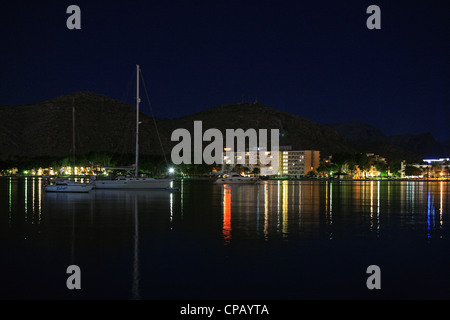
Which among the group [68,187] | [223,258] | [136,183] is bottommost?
[223,258]

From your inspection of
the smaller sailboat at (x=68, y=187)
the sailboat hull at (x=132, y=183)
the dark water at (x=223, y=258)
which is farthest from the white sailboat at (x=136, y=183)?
the dark water at (x=223, y=258)

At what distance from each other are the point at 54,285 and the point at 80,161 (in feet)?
639

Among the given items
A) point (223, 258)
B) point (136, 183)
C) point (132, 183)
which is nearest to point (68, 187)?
point (132, 183)

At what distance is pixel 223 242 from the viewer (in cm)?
2014

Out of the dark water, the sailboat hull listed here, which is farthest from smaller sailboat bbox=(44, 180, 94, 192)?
the dark water

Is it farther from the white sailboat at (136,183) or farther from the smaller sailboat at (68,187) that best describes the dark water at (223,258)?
the white sailboat at (136,183)

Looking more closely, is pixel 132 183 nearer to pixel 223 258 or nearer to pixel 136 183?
pixel 136 183

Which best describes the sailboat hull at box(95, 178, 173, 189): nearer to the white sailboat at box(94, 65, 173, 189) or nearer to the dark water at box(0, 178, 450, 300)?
the white sailboat at box(94, 65, 173, 189)

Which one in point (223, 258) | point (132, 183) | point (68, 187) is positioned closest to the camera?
point (223, 258)

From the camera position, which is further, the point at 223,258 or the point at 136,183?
the point at 136,183

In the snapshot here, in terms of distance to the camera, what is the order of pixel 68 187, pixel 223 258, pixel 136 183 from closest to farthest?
pixel 223 258 → pixel 68 187 → pixel 136 183
